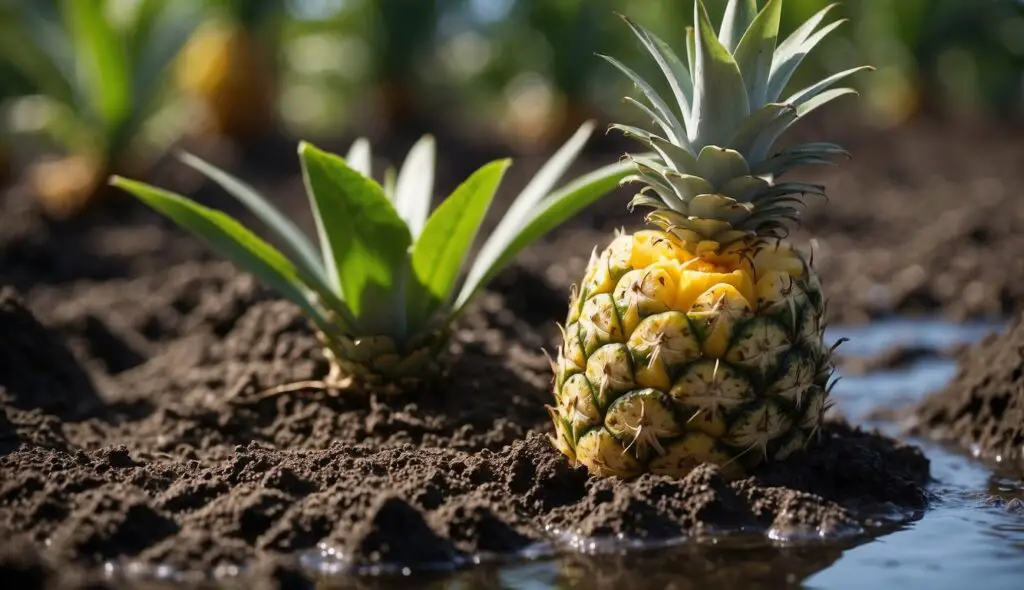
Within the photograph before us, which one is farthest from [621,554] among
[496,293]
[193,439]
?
[496,293]

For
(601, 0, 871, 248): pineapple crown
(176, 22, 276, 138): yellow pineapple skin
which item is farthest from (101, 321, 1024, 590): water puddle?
(176, 22, 276, 138): yellow pineapple skin

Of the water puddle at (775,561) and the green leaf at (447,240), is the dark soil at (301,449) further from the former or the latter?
the green leaf at (447,240)

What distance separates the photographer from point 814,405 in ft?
12.7

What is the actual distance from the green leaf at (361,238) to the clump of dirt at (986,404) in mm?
2220

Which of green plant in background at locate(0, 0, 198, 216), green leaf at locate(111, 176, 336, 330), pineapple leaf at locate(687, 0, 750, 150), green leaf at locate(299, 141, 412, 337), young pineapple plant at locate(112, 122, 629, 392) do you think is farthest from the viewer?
green plant in background at locate(0, 0, 198, 216)

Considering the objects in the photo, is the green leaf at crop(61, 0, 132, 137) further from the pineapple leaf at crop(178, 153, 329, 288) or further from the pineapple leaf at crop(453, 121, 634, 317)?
the pineapple leaf at crop(453, 121, 634, 317)

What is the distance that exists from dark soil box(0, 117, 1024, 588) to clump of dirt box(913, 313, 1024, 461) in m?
0.47

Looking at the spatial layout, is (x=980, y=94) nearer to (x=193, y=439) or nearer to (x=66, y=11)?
(x=66, y=11)

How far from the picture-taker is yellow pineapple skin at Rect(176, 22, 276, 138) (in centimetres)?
1297

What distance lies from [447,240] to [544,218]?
36cm

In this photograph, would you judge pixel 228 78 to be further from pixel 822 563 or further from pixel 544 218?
pixel 822 563

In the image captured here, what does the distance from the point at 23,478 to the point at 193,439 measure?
3.12 feet

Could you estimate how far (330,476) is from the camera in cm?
380

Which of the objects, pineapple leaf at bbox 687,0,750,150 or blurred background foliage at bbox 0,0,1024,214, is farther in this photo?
blurred background foliage at bbox 0,0,1024,214
